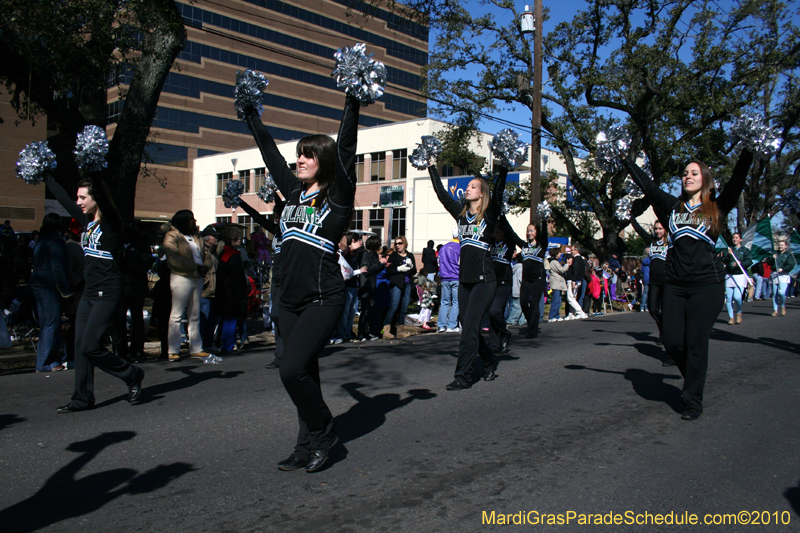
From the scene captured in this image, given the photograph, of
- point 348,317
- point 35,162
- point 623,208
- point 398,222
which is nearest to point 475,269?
point 623,208

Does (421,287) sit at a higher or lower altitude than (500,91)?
lower

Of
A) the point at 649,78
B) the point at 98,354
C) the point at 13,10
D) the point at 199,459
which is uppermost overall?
the point at 649,78

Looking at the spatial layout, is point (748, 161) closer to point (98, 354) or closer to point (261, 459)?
point (261, 459)

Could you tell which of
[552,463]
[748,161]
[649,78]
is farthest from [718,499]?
[649,78]

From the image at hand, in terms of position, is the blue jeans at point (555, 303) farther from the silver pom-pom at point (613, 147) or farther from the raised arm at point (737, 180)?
the raised arm at point (737, 180)

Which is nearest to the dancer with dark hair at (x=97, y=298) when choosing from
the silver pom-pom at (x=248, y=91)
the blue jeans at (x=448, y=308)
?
the silver pom-pom at (x=248, y=91)

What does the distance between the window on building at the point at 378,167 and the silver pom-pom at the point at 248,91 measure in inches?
1559

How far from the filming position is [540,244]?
10.1 meters

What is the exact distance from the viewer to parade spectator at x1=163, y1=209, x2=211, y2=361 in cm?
769

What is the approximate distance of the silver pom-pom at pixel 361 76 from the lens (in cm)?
352

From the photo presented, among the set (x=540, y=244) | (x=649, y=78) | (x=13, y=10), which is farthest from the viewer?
(x=649, y=78)

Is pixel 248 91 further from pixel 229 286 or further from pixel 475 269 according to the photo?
pixel 229 286

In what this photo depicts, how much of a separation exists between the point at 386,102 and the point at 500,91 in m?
47.6

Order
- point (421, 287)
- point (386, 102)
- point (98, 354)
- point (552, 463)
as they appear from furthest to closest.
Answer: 1. point (386, 102)
2. point (421, 287)
3. point (98, 354)
4. point (552, 463)
